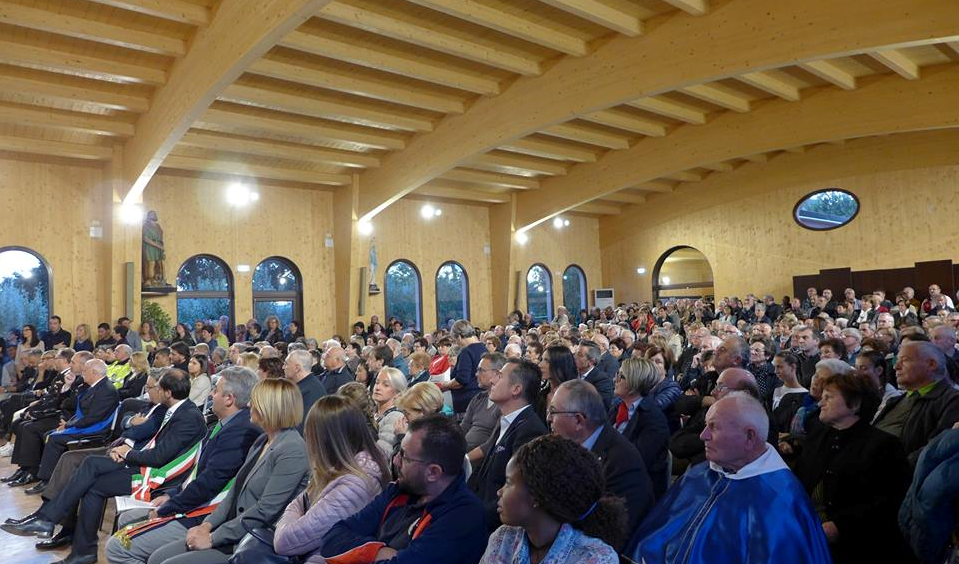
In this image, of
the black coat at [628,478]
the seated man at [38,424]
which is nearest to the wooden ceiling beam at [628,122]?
the seated man at [38,424]

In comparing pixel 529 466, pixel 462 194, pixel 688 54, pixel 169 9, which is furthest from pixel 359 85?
pixel 529 466

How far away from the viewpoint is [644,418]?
3.49 meters

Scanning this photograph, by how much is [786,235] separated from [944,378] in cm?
1354

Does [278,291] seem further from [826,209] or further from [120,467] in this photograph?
[826,209]

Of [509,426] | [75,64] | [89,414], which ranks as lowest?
[89,414]

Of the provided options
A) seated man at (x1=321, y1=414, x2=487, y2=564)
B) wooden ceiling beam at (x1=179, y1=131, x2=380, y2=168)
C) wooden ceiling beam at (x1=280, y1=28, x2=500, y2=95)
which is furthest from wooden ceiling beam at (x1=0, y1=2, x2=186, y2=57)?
seated man at (x1=321, y1=414, x2=487, y2=564)

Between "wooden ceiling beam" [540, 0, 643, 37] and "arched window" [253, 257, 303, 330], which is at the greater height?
"wooden ceiling beam" [540, 0, 643, 37]

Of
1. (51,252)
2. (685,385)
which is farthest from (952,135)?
(51,252)

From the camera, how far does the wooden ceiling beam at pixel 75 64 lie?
7482mm

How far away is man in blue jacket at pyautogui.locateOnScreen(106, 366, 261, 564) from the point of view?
3281 mm

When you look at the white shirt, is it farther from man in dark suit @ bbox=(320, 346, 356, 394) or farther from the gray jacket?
man in dark suit @ bbox=(320, 346, 356, 394)

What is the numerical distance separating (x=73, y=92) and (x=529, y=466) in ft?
30.0

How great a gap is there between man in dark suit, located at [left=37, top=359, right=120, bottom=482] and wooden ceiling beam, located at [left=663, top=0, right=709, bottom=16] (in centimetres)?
664

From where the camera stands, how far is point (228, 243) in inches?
499
